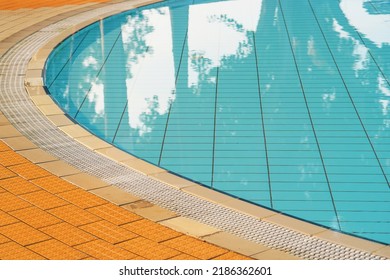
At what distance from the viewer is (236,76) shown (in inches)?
473

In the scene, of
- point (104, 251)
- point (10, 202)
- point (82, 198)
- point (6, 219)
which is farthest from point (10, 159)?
point (104, 251)

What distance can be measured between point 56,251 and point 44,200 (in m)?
1.12

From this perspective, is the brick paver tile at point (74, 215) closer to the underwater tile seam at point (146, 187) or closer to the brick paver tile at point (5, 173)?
the underwater tile seam at point (146, 187)

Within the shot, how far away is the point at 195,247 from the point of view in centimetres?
619

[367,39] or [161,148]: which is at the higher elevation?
[367,39]

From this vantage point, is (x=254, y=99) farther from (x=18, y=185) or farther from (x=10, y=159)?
(x=18, y=185)

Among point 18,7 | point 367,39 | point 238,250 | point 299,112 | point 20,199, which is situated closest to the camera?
point 238,250

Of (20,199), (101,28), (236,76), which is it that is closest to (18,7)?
(101,28)

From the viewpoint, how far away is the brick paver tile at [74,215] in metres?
6.67

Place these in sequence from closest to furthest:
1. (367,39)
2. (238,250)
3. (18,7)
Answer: (238,250) → (367,39) → (18,7)

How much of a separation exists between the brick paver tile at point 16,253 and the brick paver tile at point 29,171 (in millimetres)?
1587

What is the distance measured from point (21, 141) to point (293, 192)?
3242 mm

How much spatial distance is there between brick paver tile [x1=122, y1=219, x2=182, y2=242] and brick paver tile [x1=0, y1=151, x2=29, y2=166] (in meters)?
2.07

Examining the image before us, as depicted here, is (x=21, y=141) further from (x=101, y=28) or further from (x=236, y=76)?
(x=101, y=28)
